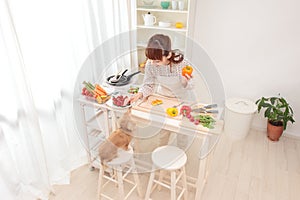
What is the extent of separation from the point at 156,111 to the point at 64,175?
43.5 inches

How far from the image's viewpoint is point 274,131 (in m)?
2.54

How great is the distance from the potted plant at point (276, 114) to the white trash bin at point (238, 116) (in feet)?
0.42

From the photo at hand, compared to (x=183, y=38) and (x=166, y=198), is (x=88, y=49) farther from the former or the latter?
(x=166, y=198)

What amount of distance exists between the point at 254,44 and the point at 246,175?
4.45 ft

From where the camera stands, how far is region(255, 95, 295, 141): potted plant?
2449mm

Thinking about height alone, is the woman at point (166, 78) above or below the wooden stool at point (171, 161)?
above

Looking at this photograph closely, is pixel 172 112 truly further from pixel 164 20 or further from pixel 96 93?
pixel 164 20

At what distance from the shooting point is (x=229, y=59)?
8.77 ft

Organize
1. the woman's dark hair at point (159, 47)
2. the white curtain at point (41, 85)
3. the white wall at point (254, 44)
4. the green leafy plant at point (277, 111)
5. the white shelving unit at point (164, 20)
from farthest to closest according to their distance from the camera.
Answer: the white shelving unit at point (164, 20) → the green leafy plant at point (277, 111) → the white wall at point (254, 44) → the woman's dark hair at point (159, 47) → the white curtain at point (41, 85)

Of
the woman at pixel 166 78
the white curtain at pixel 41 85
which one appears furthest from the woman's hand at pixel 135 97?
the white curtain at pixel 41 85

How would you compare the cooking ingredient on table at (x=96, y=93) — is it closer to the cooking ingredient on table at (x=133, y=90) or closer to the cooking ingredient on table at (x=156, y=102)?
the cooking ingredient on table at (x=133, y=90)

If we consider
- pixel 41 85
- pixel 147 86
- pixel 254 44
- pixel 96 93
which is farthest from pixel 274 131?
pixel 41 85

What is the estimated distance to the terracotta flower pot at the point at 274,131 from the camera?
2514 mm

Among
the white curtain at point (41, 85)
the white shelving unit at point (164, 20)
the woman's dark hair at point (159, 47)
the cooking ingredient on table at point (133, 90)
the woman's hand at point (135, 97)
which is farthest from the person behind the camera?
the white shelving unit at point (164, 20)
